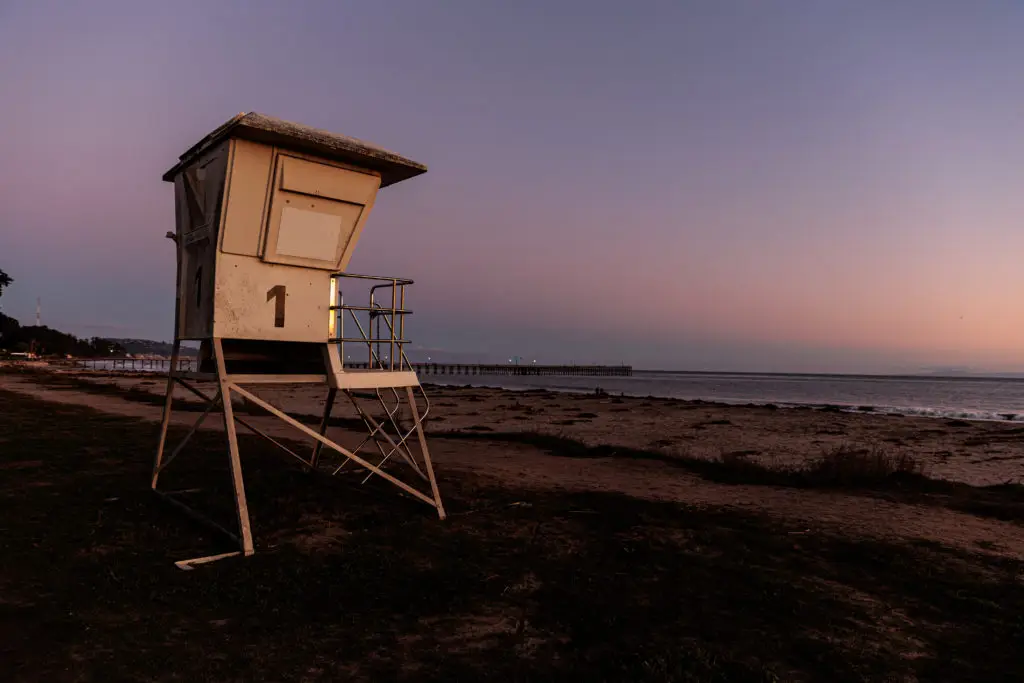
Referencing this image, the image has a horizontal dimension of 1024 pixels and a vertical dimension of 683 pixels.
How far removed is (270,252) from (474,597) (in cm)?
545

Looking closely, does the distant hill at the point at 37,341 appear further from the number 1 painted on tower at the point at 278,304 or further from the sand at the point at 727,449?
the number 1 painted on tower at the point at 278,304

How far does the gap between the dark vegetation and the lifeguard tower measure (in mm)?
952

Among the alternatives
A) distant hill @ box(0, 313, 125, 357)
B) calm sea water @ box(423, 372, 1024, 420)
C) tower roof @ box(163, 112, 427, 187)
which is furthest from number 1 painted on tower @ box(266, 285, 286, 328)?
distant hill @ box(0, 313, 125, 357)

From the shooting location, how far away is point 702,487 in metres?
13.1

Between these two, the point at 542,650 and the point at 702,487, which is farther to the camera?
the point at 702,487

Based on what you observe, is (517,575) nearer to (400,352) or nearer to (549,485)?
(400,352)

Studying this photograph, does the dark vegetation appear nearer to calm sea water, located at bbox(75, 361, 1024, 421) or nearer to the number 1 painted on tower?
the number 1 painted on tower

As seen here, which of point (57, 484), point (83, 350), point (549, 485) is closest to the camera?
point (57, 484)

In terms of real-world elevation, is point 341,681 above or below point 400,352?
below

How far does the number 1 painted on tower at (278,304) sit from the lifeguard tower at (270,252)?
0.01 metres

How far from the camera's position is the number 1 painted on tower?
8242mm

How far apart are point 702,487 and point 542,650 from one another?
8921 mm

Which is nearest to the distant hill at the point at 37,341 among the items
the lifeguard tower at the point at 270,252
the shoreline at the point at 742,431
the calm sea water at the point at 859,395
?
the calm sea water at the point at 859,395

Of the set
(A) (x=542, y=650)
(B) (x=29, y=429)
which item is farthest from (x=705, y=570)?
(B) (x=29, y=429)
